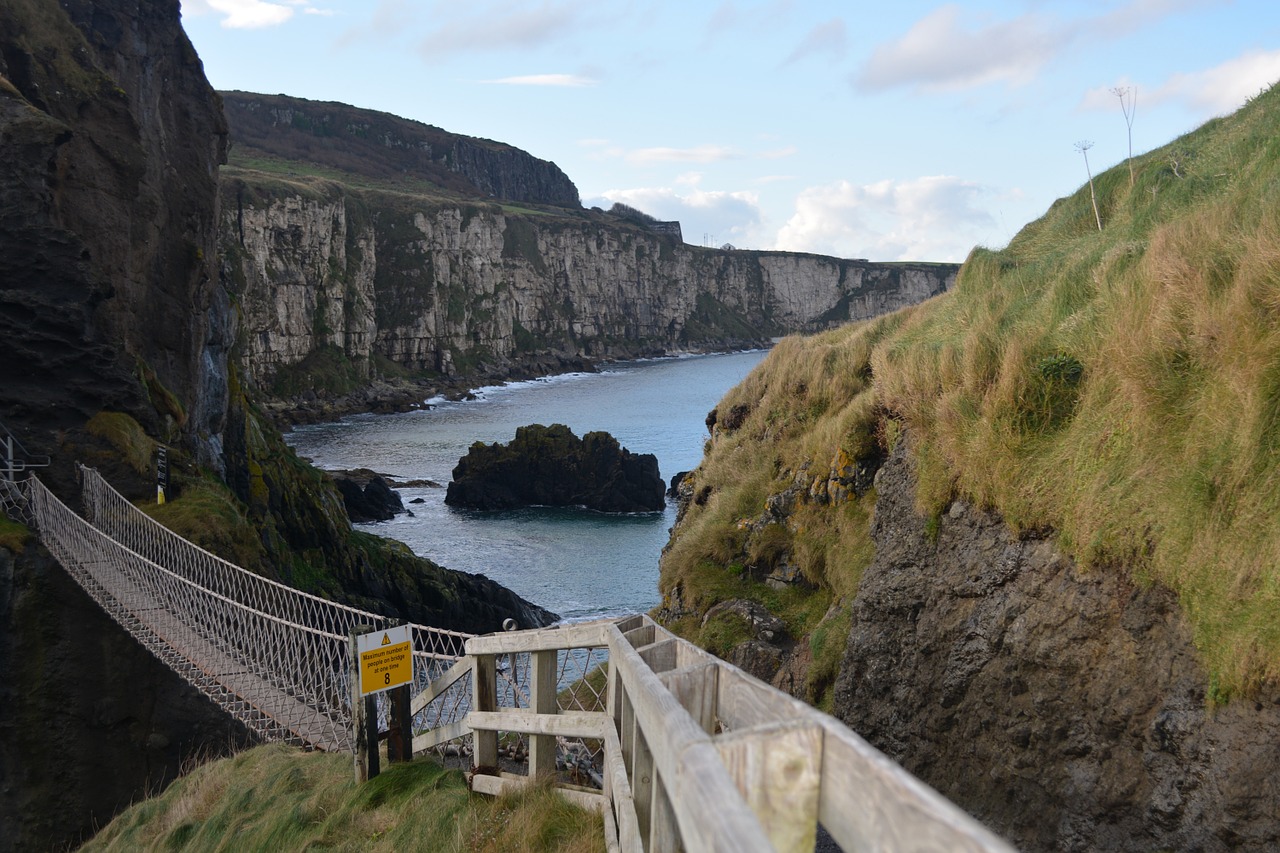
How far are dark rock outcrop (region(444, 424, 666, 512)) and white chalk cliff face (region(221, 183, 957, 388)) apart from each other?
18.7 meters

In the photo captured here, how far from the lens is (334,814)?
5480 mm

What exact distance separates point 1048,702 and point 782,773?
375cm

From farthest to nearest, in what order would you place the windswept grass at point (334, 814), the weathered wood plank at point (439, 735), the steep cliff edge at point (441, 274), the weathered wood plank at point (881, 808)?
the steep cliff edge at point (441, 274) < the weathered wood plank at point (439, 735) < the windswept grass at point (334, 814) < the weathered wood plank at point (881, 808)

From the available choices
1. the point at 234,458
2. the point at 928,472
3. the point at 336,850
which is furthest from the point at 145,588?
the point at 234,458

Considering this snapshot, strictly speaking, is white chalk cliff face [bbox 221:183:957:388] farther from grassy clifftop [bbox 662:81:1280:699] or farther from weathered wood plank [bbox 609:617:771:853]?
weathered wood plank [bbox 609:617:771:853]

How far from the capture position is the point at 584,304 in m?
139

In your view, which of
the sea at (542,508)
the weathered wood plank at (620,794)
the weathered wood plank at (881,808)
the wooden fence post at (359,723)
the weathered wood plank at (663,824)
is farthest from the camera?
the sea at (542,508)

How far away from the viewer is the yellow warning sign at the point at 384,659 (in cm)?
592

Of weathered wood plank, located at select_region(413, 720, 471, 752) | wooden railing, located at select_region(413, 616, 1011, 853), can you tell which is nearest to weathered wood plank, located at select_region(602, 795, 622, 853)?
wooden railing, located at select_region(413, 616, 1011, 853)

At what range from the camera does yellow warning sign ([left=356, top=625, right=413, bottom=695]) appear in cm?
592

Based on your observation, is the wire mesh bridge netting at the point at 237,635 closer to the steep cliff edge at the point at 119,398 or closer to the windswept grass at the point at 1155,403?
the steep cliff edge at the point at 119,398

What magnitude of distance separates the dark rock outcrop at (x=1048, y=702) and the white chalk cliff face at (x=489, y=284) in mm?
29546

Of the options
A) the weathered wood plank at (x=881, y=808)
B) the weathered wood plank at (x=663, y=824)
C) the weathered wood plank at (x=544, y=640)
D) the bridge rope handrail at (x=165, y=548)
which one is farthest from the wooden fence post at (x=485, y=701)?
the bridge rope handrail at (x=165, y=548)

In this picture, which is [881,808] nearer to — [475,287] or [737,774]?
[737,774]
